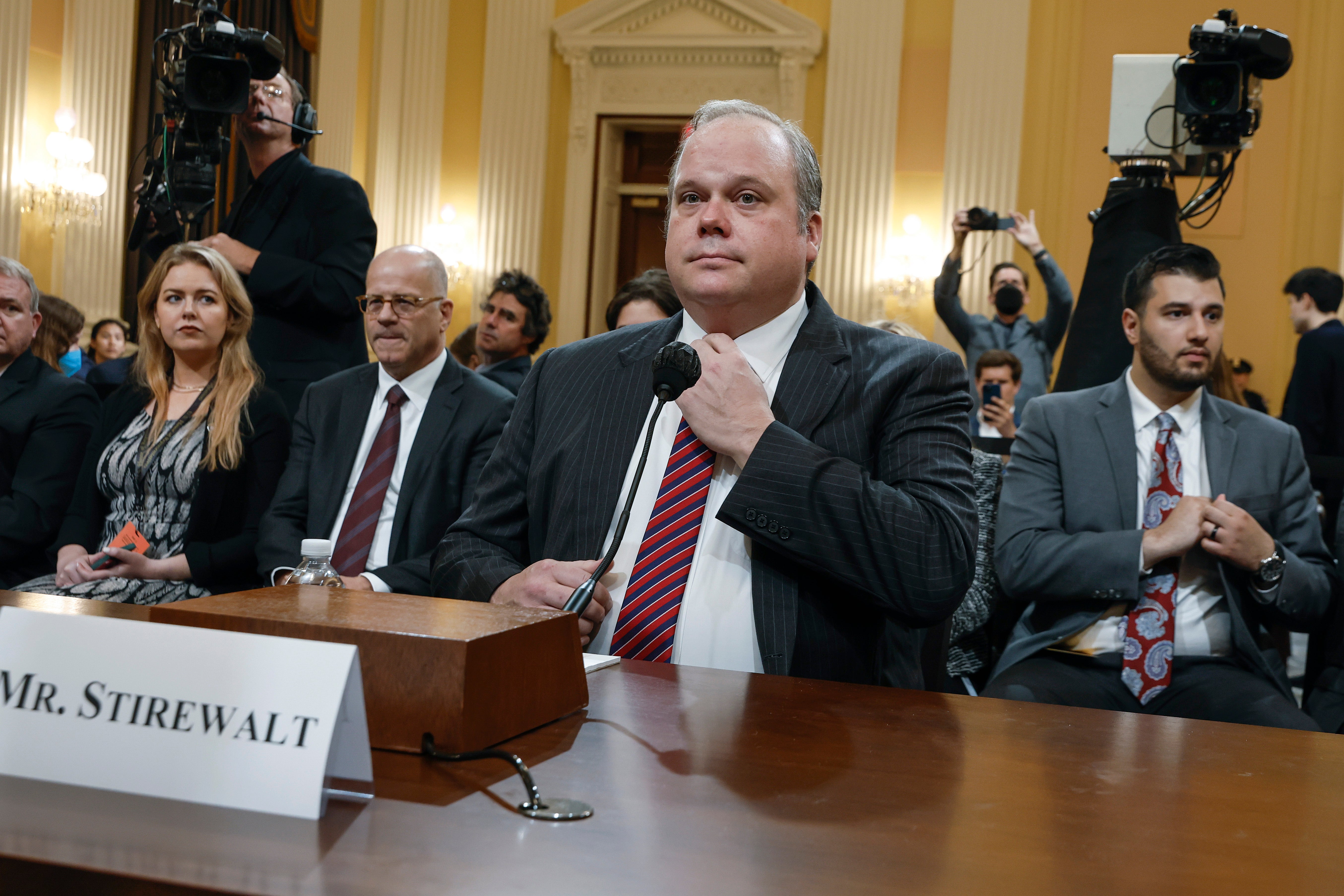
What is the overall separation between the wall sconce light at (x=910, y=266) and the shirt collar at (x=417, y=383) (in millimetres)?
6527

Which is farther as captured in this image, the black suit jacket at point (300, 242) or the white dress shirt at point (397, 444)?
the black suit jacket at point (300, 242)

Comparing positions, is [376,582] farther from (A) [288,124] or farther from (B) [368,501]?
(A) [288,124]

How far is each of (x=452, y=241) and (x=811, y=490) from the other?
8756mm

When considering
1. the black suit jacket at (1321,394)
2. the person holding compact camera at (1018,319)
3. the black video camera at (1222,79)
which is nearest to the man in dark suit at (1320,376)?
the black suit jacket at (1321,394)

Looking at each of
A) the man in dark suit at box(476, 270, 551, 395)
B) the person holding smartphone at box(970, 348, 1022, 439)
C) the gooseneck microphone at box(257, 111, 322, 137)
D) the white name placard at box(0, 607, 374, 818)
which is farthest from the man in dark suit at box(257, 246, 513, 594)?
the person holding smartphone at box(970, 348, 1022, 439)

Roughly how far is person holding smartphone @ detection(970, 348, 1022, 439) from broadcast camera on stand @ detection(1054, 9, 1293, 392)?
49.1 inches

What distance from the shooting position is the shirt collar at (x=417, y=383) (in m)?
2.84

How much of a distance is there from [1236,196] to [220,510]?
26.7 feet

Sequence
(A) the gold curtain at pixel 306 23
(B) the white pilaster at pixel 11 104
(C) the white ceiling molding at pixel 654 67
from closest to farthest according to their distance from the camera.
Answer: (B) the white pilaster at pixel 11 104 < (A) the gold curtain at pixel 306 23 < (C) the white ceiling molding at pixel 654 67

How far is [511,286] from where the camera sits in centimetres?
430

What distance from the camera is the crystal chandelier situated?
23.4 feet

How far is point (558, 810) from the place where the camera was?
78 centimetres

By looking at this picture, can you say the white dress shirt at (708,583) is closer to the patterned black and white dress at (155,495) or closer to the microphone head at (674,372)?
the microphone head at (674,372)

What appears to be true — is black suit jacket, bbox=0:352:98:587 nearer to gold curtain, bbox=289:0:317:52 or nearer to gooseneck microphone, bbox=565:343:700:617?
gooseneck microphone, bbox=565:343:700:617
